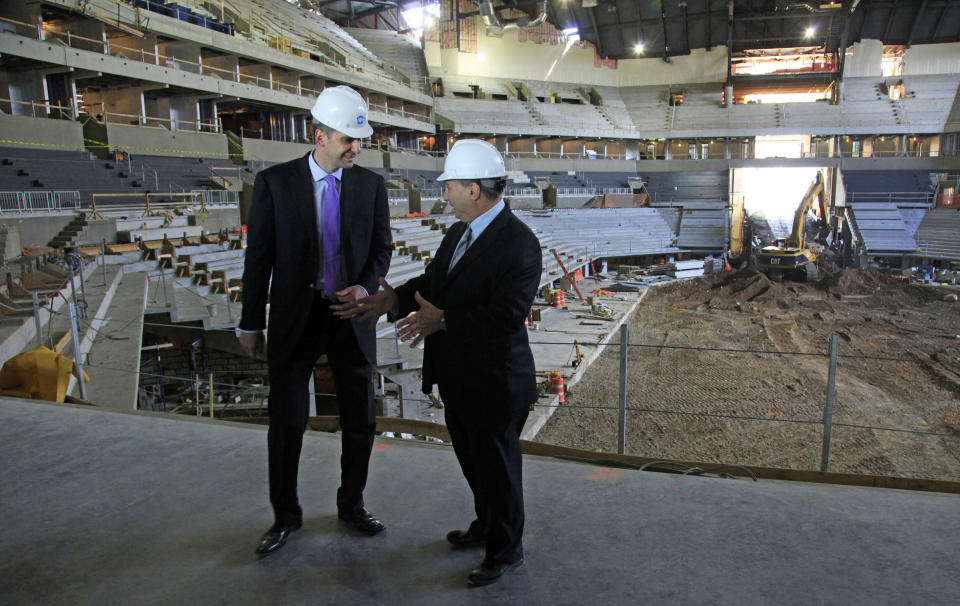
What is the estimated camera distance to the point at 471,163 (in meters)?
2.48

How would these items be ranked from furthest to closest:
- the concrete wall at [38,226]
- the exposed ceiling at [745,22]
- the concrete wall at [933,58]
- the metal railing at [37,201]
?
the concrete wall at [933,58], the exposed ceiling at [745,22], the metal railing at [37,201], the concrete wall at [38,226]

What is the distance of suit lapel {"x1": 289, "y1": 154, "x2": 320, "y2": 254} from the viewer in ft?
8.66

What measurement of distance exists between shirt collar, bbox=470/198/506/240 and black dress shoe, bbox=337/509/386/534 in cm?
121

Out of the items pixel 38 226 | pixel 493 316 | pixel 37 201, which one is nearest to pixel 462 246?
pixel 493 316

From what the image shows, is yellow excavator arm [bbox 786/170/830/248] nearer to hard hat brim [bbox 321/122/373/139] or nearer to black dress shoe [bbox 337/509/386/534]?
hard hat brim [bbox 321/122/373/139]

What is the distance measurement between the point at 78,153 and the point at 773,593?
833 inches

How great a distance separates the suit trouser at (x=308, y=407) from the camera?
2627 millimetres

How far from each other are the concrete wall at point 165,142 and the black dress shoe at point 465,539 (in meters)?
21.3

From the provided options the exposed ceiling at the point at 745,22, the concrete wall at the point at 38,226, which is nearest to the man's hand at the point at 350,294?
the concrete wall at the point at 38,226

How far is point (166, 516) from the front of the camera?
110 inches

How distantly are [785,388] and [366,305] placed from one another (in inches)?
458

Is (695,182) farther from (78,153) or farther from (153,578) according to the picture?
(153,578)

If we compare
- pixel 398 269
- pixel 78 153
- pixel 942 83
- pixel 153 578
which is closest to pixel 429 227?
pixel 398 269

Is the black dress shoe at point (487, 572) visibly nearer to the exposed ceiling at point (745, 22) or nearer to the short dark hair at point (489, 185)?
the short dark hair at point (489, 185)
